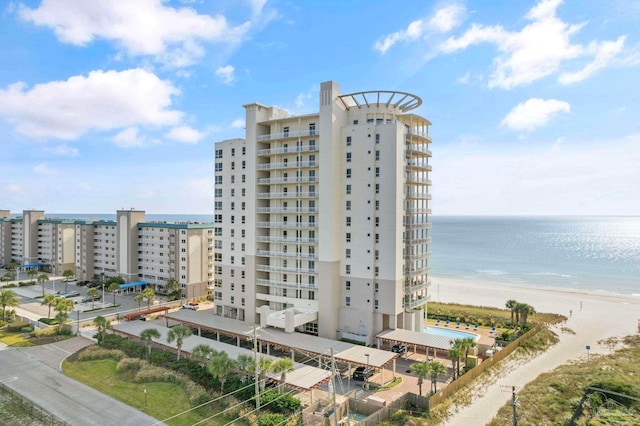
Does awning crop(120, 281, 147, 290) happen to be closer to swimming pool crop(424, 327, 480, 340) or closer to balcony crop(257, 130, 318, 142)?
balcony crop(257, 130, 318, 142)

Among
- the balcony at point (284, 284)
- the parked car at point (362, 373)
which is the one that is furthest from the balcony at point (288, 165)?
the parked car at point (362, 373)

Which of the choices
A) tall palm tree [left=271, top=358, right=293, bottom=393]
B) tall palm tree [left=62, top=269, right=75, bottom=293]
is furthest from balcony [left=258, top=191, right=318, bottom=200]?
tall palm tree [left=62, top=269, right=75, bottom=293]

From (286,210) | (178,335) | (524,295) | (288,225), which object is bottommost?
(524,295)

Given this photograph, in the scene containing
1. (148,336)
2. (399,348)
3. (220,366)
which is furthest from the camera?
(399,348)

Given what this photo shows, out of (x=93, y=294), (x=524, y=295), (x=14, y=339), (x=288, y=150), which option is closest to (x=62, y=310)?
(x=14, y=339)

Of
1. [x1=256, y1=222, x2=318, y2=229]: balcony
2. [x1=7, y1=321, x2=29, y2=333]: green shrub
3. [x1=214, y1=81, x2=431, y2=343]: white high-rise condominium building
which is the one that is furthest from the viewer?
[x1=7, y1=321, x2=29, y2=333]: green shrub

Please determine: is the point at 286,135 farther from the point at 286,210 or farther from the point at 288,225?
the point at 288,225

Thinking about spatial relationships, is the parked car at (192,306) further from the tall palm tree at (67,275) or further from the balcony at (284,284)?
the tall palm tree at (67,275)
